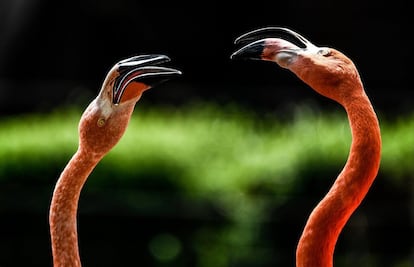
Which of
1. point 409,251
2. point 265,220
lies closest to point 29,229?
point 265,220

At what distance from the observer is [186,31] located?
1089cm

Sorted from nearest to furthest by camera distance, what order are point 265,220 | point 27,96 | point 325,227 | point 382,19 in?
point 325,227, point 265,220, point 27,96, point 382,19

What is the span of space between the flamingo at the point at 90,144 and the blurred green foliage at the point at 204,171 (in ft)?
10.5

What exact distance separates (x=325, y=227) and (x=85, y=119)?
764 mm

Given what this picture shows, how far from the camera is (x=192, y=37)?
35.7ft

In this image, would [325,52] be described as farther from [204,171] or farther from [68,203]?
[204,171]

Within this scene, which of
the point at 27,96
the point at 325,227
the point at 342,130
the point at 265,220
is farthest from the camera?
the point at 27,96

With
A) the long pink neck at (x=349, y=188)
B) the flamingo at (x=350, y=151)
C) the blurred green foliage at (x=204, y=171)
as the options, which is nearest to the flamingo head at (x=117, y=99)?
the flamingo at (x=350, y=151)

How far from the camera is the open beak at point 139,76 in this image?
2.78m

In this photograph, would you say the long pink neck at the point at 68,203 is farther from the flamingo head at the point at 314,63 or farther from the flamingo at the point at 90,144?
the flamingo head at the point at 314,63

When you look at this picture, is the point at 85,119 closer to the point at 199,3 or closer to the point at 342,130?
the point at 342,130

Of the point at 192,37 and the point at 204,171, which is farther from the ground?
the point at 204,171

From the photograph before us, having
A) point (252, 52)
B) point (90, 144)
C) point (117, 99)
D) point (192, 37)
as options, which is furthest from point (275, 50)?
point (192, 37)

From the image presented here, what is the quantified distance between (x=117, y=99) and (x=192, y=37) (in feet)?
26.6
